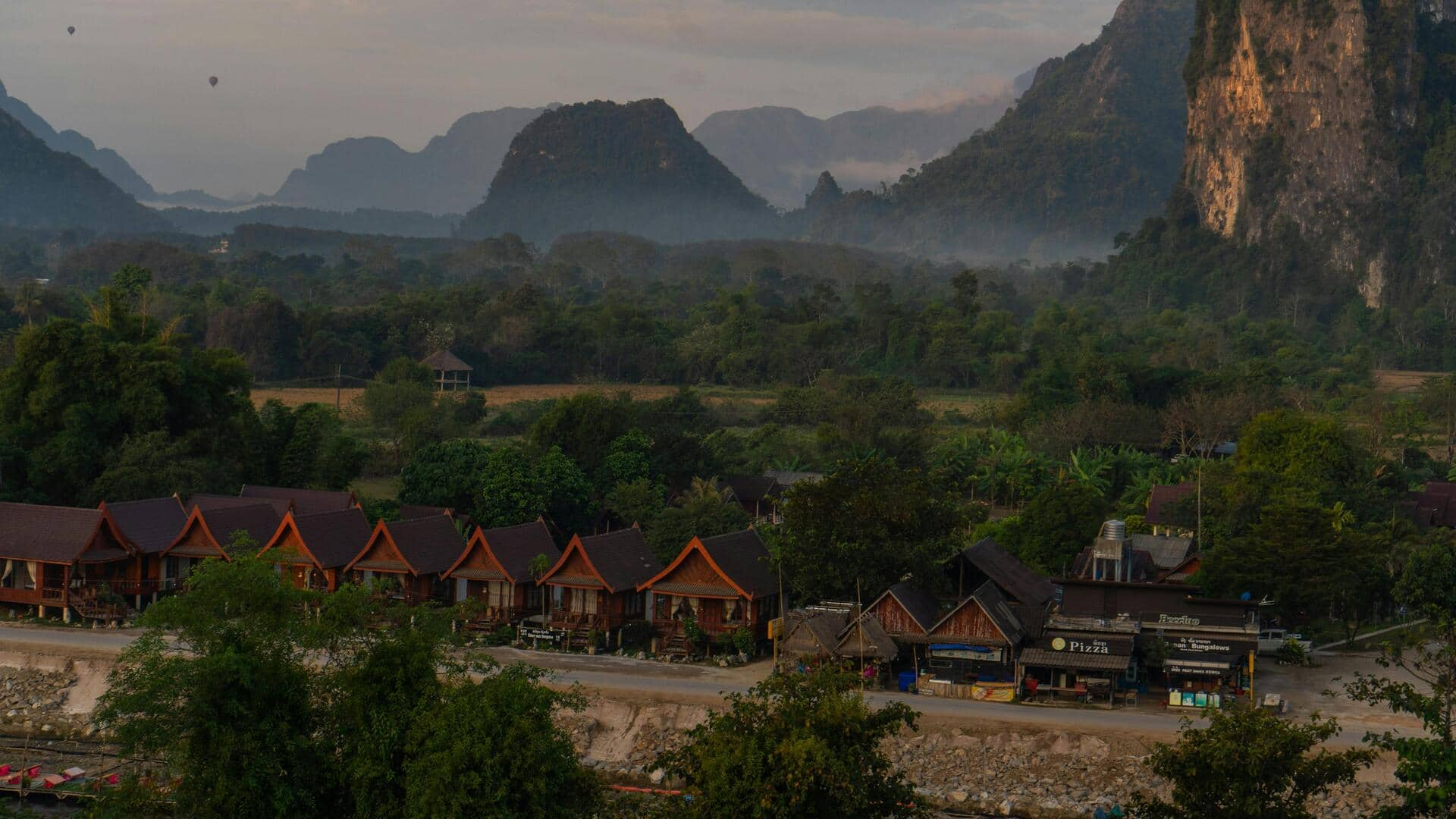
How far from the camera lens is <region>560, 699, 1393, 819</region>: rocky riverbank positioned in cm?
2202

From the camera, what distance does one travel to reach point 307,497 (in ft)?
118

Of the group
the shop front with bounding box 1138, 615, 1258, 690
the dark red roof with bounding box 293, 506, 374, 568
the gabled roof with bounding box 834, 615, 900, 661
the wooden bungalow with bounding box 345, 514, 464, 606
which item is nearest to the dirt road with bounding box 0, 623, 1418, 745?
the gabled roof with bounding box 834, 615, 900, 661

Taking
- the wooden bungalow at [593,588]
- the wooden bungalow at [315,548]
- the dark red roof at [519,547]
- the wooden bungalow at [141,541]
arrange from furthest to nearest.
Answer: the wooden bungalow at [141,541]
the wooden bungalow at [315,548]
the dark red roof at [519,547]
the wooden bungalow at [593,588]

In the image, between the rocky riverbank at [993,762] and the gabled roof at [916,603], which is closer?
the rocky riverbank at [993,762]

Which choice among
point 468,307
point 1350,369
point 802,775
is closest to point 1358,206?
point 1350,369

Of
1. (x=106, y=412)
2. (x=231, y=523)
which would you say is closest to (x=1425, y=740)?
(x=231, y=523)

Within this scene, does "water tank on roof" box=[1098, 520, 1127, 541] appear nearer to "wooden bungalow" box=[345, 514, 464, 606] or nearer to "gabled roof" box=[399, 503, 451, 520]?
"wooden bungalow" box=[345, 514, 464, 606]

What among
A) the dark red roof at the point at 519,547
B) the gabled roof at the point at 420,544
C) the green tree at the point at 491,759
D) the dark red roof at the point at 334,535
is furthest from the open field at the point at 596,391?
the green tree at the point at 491,759

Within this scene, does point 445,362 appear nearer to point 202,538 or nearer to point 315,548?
point 202,538

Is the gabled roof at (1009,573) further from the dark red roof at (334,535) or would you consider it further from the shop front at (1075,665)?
the dark red roof at (334,535)

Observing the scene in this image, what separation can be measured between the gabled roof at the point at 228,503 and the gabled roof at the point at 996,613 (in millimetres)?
14626

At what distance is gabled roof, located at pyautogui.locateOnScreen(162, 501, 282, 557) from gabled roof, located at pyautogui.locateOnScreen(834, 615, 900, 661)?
12.8 meters

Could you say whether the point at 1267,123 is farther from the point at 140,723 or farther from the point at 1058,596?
the point at 140,723

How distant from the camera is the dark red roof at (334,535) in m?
31.0
